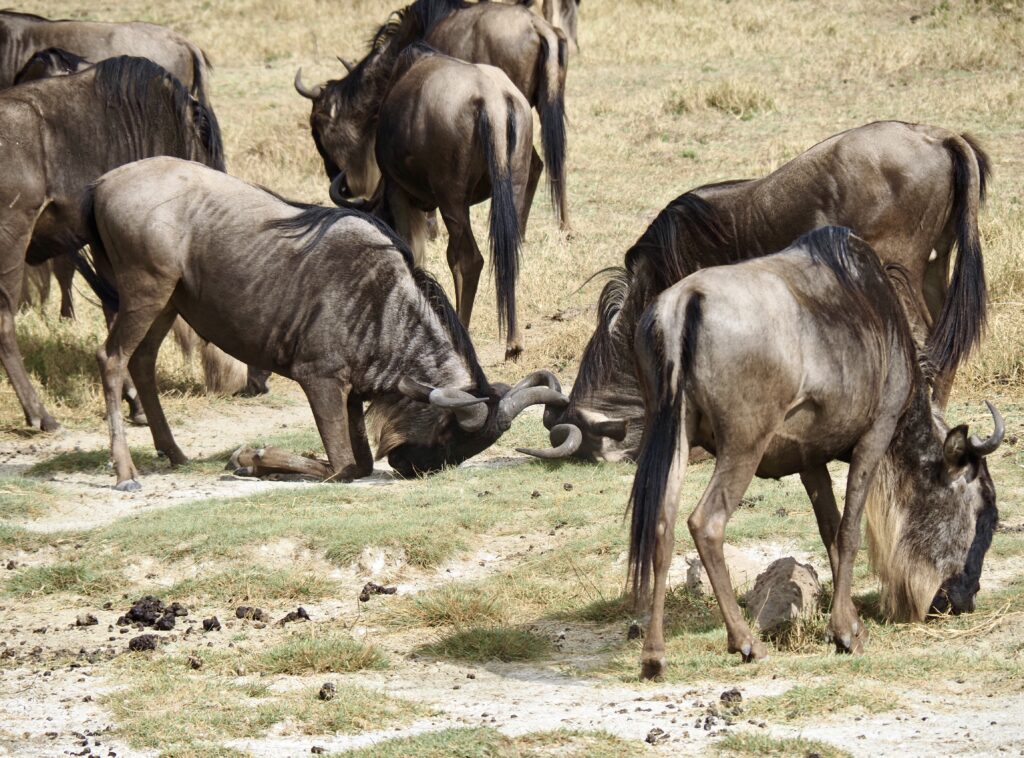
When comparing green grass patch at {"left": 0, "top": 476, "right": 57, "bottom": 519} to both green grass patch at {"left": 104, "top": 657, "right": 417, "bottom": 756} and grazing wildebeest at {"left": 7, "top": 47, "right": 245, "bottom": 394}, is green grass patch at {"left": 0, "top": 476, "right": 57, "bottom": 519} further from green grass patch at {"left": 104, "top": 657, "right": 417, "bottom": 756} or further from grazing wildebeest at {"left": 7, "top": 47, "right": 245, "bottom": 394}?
green grass patch at {"left": 104, "top": 657, "right": 417, "bottom": 756}

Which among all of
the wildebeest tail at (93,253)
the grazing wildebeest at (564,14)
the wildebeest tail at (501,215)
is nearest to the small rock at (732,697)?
the wildebeest tail at (93,253)

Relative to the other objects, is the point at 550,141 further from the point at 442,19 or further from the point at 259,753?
the point at 259,753

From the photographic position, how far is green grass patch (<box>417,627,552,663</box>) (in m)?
5.31

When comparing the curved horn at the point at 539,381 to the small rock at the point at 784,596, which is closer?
the small rock at the point at 784,596

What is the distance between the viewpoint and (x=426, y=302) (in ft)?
25.9

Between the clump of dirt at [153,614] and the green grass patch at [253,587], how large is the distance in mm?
161

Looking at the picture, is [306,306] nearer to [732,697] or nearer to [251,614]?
[251,614]

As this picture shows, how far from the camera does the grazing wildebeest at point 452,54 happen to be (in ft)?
40.0

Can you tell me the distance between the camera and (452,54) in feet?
41.5

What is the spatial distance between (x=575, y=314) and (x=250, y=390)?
2.70 meters

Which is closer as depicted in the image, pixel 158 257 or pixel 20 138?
pixel 158 257

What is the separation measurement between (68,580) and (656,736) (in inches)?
119

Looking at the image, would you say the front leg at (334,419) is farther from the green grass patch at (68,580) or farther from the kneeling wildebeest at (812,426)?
the kneeling wildebeest at (812,426)

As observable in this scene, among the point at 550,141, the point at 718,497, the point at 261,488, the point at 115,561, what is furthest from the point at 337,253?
the point at 550,141
